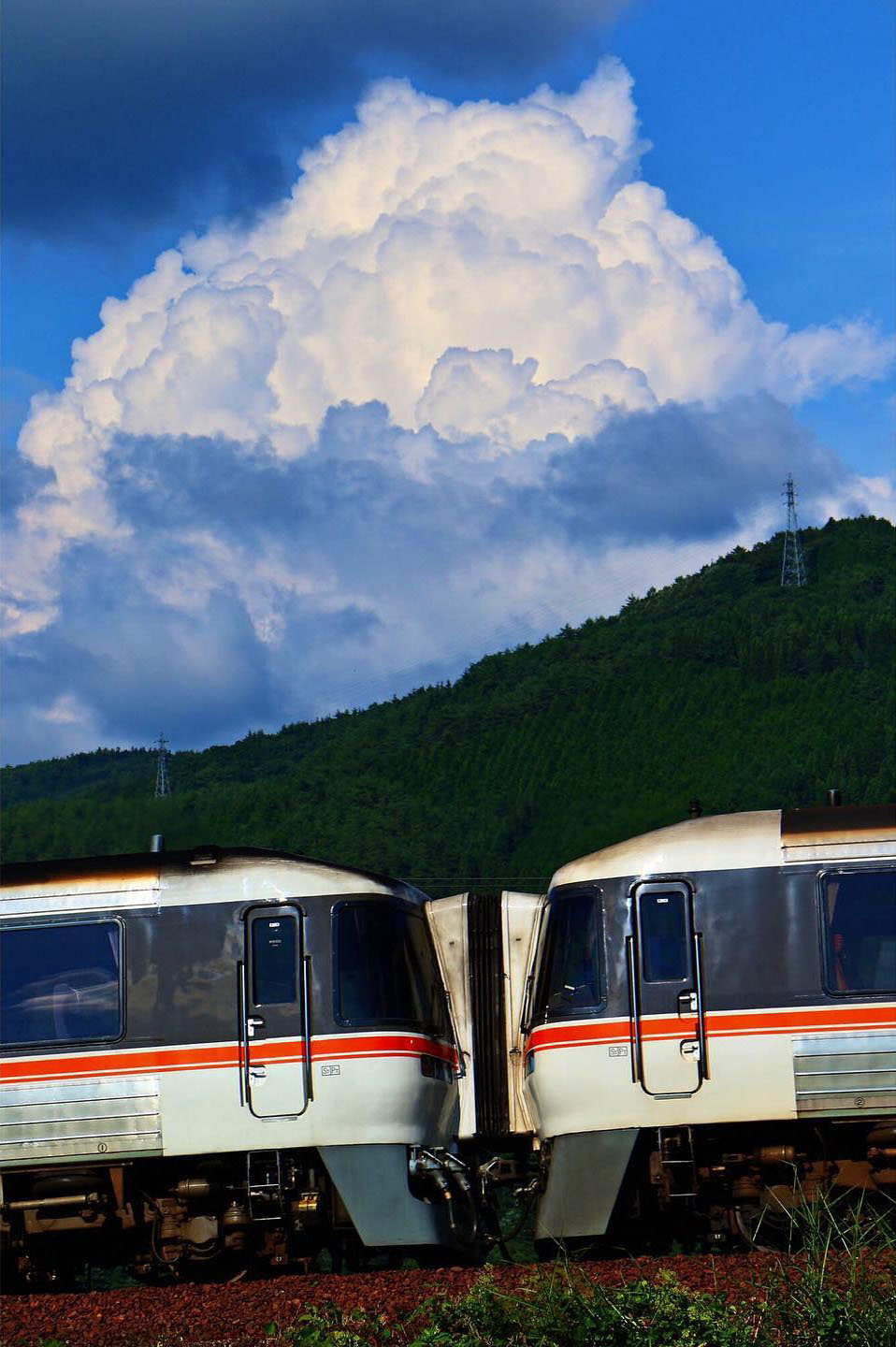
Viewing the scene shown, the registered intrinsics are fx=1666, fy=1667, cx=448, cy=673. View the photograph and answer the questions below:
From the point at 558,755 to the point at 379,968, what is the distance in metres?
73.4

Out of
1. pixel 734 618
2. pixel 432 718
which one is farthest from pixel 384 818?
pixel 734 618

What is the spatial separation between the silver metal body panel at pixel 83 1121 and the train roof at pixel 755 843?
13.7 feet

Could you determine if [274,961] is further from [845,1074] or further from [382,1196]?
[845,1074]

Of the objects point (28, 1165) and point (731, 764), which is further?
point (731, 764)

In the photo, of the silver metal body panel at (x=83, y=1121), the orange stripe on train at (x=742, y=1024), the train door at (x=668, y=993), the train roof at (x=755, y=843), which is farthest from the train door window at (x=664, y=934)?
the silver metal body panel at (x=83, y=1121)

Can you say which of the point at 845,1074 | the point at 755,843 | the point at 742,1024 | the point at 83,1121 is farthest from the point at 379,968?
the point at 845,1074

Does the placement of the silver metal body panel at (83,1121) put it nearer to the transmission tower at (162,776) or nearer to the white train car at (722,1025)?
the white train car at (722,1025)

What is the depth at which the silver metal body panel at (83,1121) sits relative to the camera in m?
14.0

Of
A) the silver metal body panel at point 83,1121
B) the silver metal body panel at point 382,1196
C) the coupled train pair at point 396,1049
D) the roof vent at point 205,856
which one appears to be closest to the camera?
the coupled train pair at point 396,1049

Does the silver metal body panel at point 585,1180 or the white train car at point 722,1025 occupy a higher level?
the white train car at point 722,1025

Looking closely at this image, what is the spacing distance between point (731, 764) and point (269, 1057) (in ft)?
240

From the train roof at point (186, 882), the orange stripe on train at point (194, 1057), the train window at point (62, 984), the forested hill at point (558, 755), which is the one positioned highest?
the forested hill at point (558, 755)

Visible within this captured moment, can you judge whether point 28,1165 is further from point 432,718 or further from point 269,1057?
point 432,718

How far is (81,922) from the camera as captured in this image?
14.4 meters
